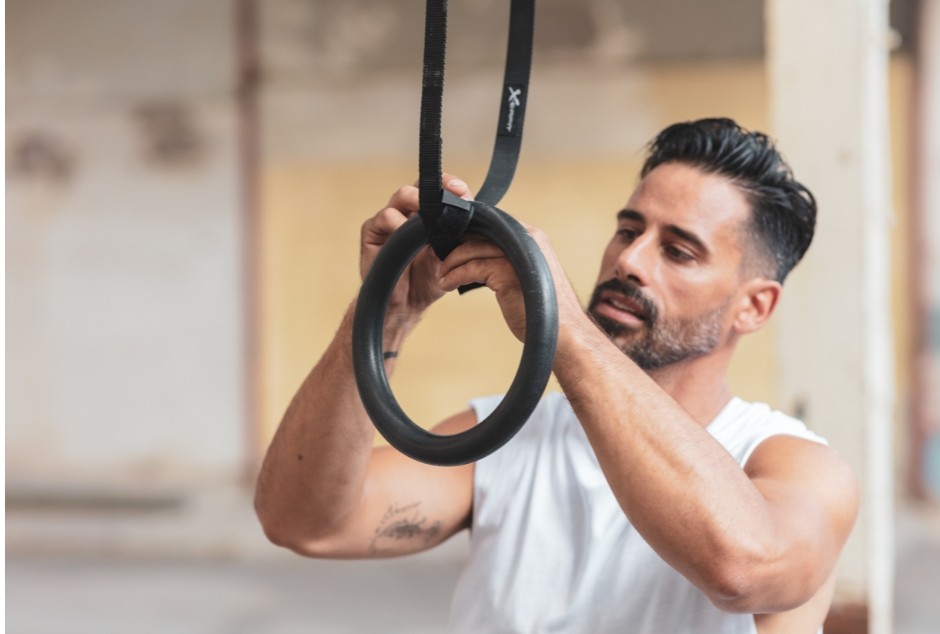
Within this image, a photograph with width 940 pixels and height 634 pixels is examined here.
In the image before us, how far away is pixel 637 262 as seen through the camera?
170 centimetres

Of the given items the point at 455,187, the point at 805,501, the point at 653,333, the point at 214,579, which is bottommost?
the point at 214,579

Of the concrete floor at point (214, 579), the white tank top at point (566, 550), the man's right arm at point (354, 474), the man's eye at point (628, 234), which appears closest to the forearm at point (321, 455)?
the man's right arm at point (354, 474)

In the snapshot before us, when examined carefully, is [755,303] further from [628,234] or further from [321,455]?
[321,455]

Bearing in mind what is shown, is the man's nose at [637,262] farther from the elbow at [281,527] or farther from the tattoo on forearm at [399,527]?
the elbow at [281,527]

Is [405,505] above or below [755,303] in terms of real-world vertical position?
below

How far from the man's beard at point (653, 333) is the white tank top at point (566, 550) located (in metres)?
0.12

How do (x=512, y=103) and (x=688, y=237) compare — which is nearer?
(x=512, y=103)

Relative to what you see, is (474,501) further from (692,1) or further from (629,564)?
(692,1)

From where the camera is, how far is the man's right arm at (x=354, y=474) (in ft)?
5.04

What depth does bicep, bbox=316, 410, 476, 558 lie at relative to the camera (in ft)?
5.70

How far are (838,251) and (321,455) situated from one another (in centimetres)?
123

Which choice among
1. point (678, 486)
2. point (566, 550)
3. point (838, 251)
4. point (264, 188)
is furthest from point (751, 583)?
point (264, 188)

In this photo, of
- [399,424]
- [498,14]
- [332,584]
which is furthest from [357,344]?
[498,14]

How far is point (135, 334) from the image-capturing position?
6.39 meters
